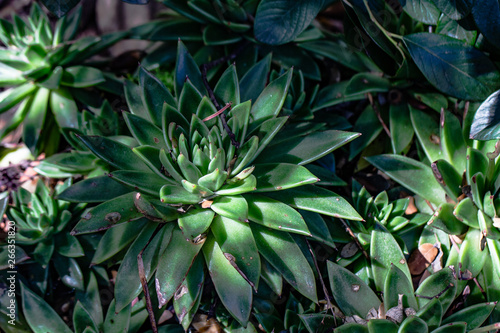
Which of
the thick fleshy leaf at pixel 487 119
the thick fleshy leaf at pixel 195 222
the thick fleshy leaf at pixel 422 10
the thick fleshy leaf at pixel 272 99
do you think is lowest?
the thick fleshy leaf at pixel 195 222

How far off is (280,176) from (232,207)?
0.69ft

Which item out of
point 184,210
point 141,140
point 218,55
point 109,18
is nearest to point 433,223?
point 184,210

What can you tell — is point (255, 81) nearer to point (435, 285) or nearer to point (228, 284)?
point (228, 284)

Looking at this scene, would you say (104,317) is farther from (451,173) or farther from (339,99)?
(451,173)

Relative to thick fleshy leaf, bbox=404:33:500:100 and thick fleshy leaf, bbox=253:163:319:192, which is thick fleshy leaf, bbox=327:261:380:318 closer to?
thick fleshy leaf, bbox=253:163:319:192

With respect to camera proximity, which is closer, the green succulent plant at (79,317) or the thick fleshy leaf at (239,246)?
the thick fleshy leaf at (239,246)

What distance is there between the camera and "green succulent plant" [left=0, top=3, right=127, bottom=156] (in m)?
2.06

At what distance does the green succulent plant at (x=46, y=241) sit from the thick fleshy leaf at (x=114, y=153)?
44cm

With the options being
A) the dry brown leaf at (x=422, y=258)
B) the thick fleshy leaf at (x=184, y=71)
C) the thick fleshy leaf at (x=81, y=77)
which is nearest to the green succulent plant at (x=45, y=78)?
the thick fleshy leaf at (x=81, y=77)

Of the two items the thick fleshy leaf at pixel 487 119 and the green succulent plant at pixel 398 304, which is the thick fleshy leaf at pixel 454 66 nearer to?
the thick fleshy leaf at pixel 487 119

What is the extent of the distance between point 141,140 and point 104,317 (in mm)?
785

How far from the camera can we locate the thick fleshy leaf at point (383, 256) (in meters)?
1.52

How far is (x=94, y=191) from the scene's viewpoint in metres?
1.58

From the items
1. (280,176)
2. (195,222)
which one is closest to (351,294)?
(280,176)
